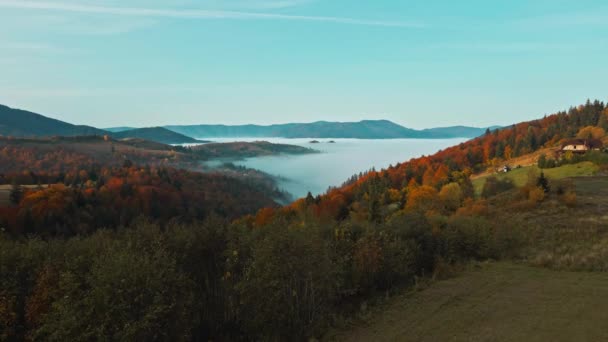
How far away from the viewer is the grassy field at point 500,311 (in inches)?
744

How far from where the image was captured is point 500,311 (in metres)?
22.0

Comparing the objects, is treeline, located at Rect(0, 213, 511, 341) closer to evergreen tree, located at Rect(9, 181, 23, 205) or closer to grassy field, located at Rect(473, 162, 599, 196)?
grassy field, located at Rect(473, 162, 599, 196)

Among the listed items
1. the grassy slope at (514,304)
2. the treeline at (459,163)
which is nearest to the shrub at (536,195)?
the grassy slope at (514,304)

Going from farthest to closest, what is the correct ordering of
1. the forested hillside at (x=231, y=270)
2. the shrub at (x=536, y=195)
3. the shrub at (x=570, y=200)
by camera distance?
1. the shrub at (x=536, y=195)
2. the shrub at (x=570, y=200)
3. the forested hillside at (x=231, y=270)

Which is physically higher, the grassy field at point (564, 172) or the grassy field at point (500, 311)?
the grassy field at point (564, 172)

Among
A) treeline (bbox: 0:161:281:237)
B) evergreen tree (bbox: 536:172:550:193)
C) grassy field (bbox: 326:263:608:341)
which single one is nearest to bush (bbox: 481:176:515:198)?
evergreen tree (bbox: 536:172:550:193)

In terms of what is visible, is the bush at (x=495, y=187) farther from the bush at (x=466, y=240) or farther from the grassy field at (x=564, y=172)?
the bush at (x=466, y=240)

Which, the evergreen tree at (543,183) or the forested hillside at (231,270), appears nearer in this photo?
the forested hillside at (231,270)

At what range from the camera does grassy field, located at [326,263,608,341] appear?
18.9m

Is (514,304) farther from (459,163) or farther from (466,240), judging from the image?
(459,163)

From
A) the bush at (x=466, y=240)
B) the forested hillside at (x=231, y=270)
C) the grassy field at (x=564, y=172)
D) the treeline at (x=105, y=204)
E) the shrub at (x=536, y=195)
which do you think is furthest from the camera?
the treeline at (x=105, y=204)

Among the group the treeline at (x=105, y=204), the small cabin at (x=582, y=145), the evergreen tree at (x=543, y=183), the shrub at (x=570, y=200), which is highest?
the small cabin at (x=582, y=145)

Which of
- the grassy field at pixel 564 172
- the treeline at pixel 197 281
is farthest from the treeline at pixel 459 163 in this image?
the treeline at pixel 197 281

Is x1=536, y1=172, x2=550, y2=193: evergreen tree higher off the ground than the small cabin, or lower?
lower
